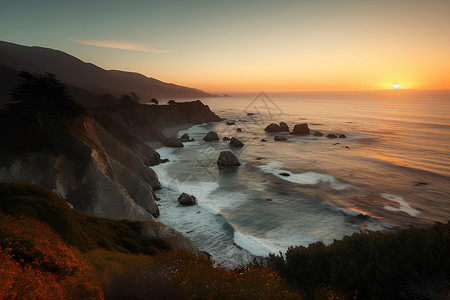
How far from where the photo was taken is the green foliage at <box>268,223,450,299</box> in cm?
923

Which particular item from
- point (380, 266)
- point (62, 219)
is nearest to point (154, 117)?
point (62, 219)

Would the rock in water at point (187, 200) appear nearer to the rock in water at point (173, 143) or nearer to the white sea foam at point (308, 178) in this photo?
the white sea foam at point (308, 178)

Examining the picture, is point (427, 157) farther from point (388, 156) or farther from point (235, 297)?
point (235, 297)

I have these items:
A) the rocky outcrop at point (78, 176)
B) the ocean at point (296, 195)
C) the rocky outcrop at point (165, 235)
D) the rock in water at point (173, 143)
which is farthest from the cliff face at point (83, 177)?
the rock in water at point (173, 143)

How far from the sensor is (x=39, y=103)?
93.6ft

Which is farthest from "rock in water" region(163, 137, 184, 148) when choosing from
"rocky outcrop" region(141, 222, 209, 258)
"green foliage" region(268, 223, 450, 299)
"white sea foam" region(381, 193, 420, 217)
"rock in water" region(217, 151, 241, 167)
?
"green foliage" region(268, 223, 450, 299)

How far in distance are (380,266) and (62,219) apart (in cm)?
1585

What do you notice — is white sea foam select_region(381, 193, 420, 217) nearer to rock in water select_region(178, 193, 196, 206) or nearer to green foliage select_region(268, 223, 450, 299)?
green foliage select_region(268, 223, 450, 299)

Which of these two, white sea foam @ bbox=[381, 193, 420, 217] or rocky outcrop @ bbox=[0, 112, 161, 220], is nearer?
rocky outcrop @ bbox=[0, 112, 161, 220]

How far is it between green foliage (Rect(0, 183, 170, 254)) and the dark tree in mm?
17840

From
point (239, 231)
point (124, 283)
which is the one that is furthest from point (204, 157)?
point (124, 283)

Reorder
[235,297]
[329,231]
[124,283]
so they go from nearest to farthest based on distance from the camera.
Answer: [235,297], [124,283], [329,231]

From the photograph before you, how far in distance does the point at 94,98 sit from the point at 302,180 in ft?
377

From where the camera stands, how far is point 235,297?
7746 mm
